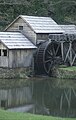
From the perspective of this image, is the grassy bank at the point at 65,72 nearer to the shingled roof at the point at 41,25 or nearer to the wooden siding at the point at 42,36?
the wooden siding at the point at 42,36

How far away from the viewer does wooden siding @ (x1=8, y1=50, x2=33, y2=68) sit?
3803 cm

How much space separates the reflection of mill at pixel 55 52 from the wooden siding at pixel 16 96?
7.53 m

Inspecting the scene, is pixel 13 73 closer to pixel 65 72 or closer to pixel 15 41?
pixel 15 41

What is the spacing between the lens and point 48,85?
33.4 meters

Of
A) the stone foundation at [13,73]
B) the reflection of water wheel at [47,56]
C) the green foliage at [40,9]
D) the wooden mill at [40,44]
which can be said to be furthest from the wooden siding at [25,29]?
the green foliage at [40,9]

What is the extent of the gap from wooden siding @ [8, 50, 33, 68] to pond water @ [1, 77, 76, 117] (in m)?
2.49

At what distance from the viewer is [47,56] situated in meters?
40.5

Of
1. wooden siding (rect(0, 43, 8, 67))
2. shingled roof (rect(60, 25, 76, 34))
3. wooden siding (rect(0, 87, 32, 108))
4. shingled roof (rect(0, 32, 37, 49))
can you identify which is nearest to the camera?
wooden siding (rect(0, 87, 32, 108))

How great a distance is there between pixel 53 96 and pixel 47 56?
40.8 feet

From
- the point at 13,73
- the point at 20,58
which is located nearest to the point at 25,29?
the point at 20,58

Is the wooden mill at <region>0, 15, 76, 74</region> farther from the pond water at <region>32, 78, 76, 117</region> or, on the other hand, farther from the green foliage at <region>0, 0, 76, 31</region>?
the green foliage at <region>0, 0, 76, 31</region>

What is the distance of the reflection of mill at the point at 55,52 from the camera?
39.1 m

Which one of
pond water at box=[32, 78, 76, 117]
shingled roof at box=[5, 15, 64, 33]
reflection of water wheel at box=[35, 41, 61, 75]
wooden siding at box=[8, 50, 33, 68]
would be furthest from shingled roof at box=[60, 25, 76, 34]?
A: pond water at box=[32, 78, 76, 117]

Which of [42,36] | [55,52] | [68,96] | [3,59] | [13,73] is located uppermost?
[42,36]
